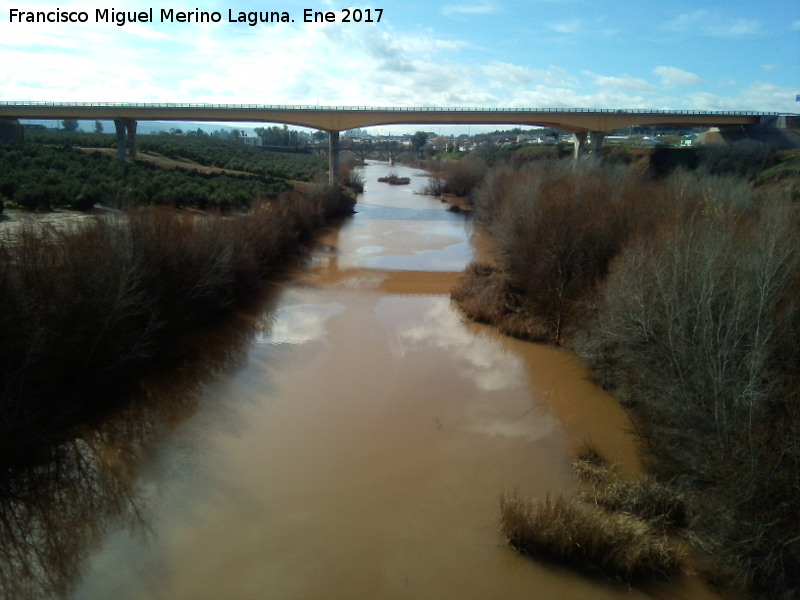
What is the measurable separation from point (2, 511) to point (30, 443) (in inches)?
60.1

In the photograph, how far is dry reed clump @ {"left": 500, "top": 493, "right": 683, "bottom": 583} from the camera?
30.8 feet

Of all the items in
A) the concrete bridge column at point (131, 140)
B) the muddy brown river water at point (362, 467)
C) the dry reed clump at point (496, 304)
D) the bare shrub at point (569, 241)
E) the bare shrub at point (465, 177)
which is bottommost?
the muddy brown river water at point (362, 467)

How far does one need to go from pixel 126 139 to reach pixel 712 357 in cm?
4940

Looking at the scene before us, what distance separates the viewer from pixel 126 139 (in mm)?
49656

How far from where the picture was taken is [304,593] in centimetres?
891

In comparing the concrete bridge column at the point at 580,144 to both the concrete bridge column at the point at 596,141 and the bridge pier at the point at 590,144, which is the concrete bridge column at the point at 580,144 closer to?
the bridge pier at the point at 590,144

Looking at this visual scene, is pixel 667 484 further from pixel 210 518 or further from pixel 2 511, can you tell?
pixel 2 511

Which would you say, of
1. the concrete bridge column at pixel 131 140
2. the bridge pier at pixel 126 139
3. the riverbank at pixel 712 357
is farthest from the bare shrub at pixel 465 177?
the riverbank at pixel 712 357

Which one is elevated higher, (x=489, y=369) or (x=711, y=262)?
(x=711, y=262)

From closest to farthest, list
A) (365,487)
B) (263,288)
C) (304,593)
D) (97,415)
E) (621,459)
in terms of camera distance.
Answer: (304,593), (365,487), (621,459), (97,415), (263,288)

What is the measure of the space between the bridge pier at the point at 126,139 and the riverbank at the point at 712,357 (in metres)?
38.4

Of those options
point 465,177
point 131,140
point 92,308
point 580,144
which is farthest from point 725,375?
point 465,177

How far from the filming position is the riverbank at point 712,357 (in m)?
8.55

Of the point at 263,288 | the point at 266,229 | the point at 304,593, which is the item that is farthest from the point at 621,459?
the point at 266,229
